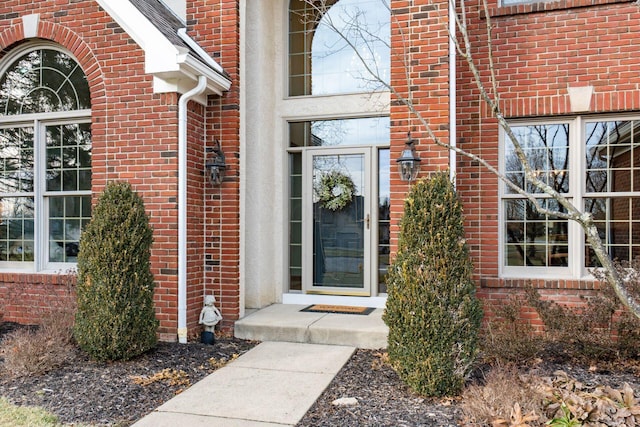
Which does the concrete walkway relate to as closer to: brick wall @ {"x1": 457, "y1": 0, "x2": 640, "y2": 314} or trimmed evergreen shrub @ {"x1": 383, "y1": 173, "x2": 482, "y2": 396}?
trimmed evergreen shrub @ {"x1": 383, "y1": 173, "x2": 482, "y2": 396}

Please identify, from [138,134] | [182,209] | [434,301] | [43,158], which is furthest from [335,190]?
[43,158]

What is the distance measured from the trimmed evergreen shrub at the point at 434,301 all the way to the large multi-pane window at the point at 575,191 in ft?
7.03

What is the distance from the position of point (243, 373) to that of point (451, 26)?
4.31 metres

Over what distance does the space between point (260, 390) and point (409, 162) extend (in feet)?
9.15

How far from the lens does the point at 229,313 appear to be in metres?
5.83

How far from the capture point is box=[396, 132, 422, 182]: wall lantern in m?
5.15

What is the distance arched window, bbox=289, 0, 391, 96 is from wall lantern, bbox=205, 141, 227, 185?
5.60ft

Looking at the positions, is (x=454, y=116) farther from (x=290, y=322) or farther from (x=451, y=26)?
(x=290, y=322)

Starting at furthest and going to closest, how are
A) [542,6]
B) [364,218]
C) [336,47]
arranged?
[336,47], [364,218], [542,6]

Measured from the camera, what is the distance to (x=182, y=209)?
17.8 ft

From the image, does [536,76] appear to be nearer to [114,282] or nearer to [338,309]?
[338,309]

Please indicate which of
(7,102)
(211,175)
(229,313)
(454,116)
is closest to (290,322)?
(229,313)

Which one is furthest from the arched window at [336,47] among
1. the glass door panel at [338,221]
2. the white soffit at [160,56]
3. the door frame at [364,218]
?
the white soffit at [160,56]

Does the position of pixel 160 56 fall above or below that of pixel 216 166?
above
